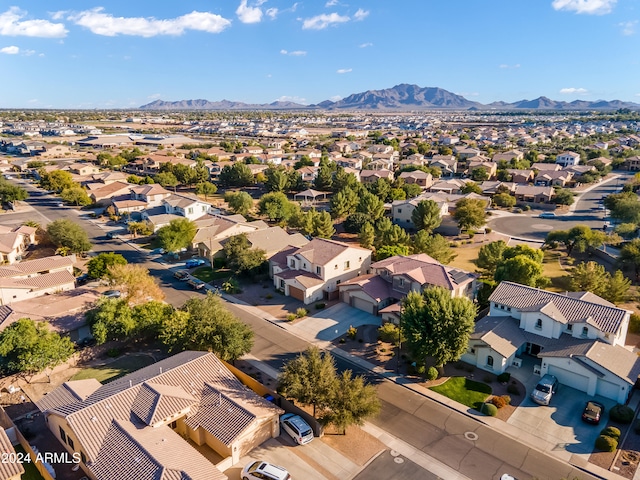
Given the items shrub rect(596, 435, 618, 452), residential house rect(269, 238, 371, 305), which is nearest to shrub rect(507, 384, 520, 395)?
shrub rect(596, 435, 618, 452)

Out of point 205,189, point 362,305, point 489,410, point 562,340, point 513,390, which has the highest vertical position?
point 205,189

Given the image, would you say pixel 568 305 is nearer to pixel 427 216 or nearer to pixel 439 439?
pixel 439 439

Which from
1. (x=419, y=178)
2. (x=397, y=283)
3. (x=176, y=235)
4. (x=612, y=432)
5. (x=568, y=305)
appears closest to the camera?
(x=612, y=432)

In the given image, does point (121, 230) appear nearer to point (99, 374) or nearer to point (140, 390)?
point (99, 374)

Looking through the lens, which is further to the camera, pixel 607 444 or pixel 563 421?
pixel 563 421

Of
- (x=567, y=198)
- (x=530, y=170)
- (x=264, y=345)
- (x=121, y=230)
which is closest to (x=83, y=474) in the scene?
(x=264, y=345)

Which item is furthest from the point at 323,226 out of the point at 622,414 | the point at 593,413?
the point at 622,414

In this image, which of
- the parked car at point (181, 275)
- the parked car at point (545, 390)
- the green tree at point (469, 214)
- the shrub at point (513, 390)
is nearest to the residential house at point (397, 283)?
the shrub at point (513, 390)

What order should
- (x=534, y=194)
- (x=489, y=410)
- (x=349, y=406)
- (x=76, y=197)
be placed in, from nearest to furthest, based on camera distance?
(x=349, y=406), (x=489, y=410), (x=76, y=197), (x=534, y=194)
